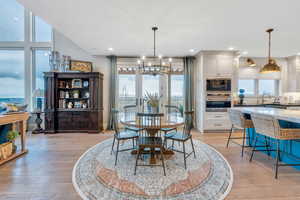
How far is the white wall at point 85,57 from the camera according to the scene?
528cm

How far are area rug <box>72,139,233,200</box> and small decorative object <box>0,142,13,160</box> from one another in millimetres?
1406

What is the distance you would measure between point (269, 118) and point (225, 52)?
3.21 meters

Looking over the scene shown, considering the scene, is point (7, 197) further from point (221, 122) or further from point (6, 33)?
point (6, 33)

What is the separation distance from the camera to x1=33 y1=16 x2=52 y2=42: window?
5.30 metres

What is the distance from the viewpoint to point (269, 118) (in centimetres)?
238

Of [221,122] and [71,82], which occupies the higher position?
[71,82]

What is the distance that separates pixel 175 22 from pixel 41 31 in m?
5.13

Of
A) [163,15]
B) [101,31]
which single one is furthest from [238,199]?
[101,31]

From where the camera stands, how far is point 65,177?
2277mm

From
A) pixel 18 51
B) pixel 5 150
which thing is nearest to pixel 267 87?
pixel 5 150

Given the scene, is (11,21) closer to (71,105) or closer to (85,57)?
(85,57)

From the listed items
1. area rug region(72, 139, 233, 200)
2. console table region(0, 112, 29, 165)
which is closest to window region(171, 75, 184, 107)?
area rug region(72, 139, 233, 200)

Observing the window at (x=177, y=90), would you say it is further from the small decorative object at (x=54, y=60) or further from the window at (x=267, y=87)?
the small decorative object at (x=54, y=60)

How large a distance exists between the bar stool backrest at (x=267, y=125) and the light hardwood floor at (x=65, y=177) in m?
0.67
